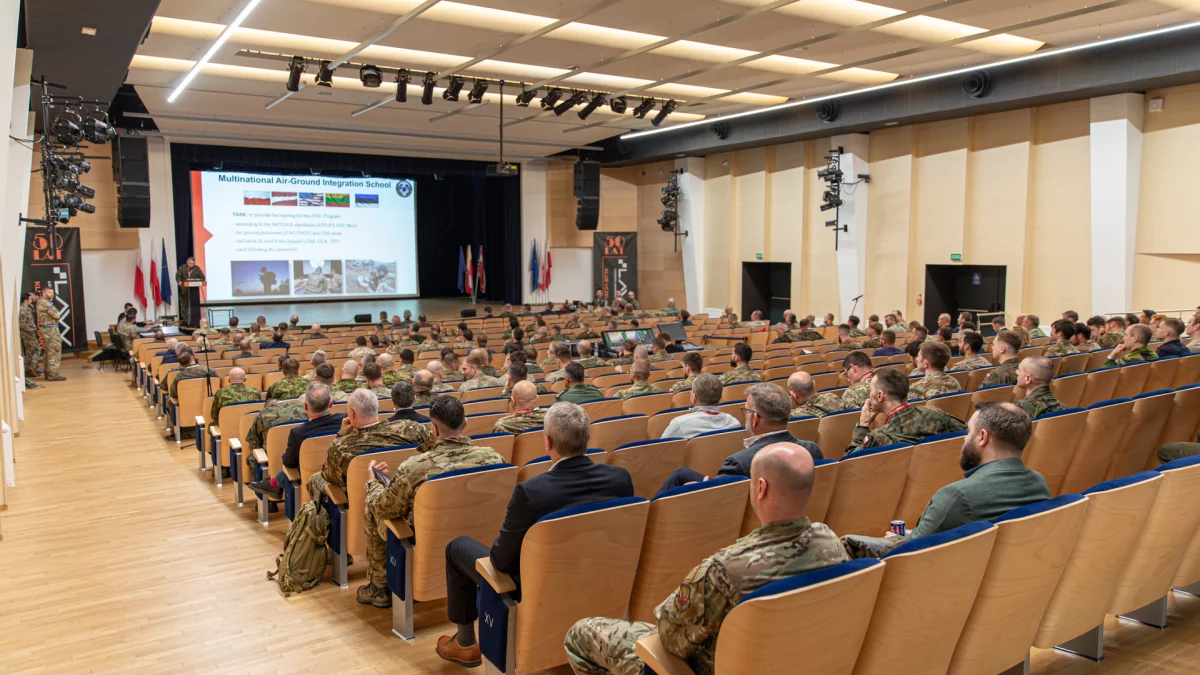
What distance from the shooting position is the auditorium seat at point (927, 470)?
3.96 meters

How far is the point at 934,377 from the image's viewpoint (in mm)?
5574

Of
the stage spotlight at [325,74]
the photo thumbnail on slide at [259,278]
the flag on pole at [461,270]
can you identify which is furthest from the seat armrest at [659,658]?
the flag on pole at [461,270]

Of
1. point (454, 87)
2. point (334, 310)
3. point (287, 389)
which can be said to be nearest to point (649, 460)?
point (287, 389)

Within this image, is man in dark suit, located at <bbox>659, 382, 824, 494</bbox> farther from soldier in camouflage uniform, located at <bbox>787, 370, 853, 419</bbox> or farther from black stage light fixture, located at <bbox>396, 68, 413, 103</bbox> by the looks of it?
black stage light fixture, located at <bbox>396, 68, 413, 103</bbox>

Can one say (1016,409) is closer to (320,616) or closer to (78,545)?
(320,616)

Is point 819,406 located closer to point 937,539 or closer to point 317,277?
point 937,539

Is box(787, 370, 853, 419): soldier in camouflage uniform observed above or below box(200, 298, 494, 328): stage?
below

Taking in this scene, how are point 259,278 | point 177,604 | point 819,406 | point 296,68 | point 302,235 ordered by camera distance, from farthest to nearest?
point 302,235
point 259,278
point 296,68
point 819,406
point 177,604

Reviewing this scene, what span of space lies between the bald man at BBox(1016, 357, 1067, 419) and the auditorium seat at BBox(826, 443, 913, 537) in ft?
4.30

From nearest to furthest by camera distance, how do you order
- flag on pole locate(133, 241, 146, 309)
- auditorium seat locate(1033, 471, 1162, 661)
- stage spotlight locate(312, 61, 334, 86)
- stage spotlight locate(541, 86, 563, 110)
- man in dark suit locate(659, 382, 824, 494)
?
auditorium seat locate(1033, 471, 1162, 661) < man in dark suit locate(659, 382, 824, 494) < stage spotlight locate(312, 61, 334, 86) < stage spotlight locate(541, 86, 563, 110) < flag on pole locate(133, 241, 146, 309)

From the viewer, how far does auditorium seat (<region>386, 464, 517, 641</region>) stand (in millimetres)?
3438

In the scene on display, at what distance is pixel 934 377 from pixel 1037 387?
0.80 meters

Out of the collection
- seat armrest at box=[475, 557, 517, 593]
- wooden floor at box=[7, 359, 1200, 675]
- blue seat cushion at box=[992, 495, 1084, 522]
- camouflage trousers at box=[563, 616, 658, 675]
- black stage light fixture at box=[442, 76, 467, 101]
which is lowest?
wooden floor at box=[7, 359, 1200, 675]

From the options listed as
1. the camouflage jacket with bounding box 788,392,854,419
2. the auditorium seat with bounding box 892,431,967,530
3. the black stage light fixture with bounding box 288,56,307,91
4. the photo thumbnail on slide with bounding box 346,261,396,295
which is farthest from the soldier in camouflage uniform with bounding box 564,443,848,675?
the photo thumbnail on slide with bounding box 346,261,396,295
